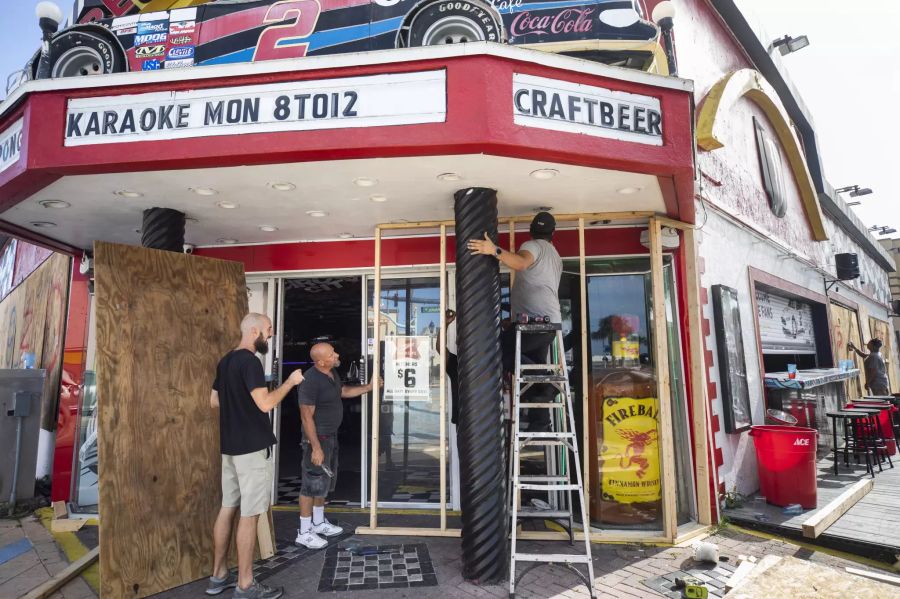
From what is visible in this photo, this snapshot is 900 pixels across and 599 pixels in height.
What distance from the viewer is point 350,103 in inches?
139

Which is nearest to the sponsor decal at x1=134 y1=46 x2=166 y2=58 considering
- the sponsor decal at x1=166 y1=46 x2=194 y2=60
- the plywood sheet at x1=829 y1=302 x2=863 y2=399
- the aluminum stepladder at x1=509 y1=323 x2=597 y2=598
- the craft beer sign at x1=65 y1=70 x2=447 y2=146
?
the sponsor decal at x1=166 y1=46 x2=194 y2=60

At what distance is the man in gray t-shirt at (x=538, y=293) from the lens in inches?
177

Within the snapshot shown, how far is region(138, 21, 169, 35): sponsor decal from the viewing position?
5.47 metres

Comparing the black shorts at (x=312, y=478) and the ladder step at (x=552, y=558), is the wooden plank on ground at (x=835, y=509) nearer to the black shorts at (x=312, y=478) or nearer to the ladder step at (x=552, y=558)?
the ladder step at (x=552, y=558)

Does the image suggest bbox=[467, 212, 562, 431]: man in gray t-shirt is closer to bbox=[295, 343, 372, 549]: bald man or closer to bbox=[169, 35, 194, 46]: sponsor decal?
bbox=[295, 343, 372, 549]: bald man

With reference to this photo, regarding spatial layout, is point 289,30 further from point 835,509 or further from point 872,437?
point 872,437

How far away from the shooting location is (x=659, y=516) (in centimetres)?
490

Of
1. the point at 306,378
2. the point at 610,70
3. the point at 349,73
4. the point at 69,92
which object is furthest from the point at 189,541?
the point at 610,70

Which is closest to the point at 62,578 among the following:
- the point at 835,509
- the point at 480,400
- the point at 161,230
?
the point at 161,230

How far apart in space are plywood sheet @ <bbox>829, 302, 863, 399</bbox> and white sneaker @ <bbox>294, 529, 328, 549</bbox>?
10882 millimetres

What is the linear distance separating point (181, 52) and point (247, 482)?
4.66 m

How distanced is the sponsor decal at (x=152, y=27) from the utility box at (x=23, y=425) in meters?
4.79

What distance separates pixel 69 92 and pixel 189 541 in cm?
346

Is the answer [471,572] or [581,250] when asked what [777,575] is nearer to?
[471,572]
